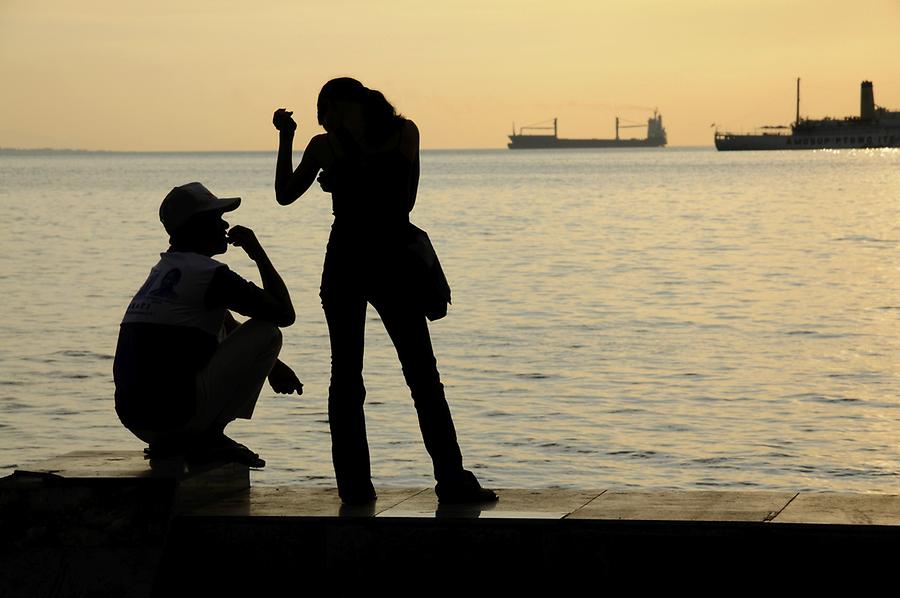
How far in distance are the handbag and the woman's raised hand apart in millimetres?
606

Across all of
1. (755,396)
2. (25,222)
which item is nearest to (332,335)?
(755,396)

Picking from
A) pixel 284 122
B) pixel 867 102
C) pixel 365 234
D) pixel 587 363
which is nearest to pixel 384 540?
pixel 365 234

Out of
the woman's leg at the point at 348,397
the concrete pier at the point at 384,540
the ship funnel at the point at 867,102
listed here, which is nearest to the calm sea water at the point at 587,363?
the woman's leg at the point at 348,397

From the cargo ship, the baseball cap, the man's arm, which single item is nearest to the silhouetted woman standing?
the man's arm

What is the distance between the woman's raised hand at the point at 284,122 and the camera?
5836 mm

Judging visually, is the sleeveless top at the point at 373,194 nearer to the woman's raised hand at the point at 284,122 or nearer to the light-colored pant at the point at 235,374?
the woman's raised hand at the point at 284,122

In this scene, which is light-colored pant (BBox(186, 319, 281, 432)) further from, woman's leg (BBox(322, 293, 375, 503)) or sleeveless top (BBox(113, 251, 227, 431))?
woman's leg (BBox(322, 293, 375, 503))

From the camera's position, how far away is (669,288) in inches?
972

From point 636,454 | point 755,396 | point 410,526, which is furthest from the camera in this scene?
point 755,396

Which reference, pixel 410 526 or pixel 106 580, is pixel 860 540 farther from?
pixel 106 580

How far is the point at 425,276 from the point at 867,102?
189 metres

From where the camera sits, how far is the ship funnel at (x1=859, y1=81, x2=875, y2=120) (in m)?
184

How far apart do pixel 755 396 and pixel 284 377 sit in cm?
770

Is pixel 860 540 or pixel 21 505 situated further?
pixel 21 505
